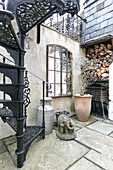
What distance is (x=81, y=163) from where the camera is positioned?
1261 mm

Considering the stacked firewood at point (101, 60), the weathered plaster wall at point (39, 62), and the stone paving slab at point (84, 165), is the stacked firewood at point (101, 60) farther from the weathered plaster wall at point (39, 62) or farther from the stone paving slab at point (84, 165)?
the stone paving slab at point (84, 165)

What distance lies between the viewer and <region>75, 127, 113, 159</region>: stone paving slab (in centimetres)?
152

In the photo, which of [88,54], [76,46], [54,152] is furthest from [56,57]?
[54,152]

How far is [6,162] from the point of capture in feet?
4.22

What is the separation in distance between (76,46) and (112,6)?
184 centimetres

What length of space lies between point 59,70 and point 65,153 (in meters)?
2.03

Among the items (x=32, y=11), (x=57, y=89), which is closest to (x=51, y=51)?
(x=57, y=89)

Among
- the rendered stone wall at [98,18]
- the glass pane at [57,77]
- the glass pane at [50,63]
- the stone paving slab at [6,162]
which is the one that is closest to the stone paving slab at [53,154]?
the stone paving slab at [6,162]

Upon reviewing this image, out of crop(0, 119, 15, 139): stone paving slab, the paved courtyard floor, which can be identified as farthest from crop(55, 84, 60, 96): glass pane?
crop(0, 119, 15, 139): stone paving slab

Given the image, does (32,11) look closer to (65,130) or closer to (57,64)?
(57,64)

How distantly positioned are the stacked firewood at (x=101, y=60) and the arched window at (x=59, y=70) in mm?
774

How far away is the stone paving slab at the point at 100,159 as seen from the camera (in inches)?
48.4

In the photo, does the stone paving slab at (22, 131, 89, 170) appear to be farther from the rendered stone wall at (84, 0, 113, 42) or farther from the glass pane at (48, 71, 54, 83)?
the rendered stone wall at (84, 0, 113, 42)

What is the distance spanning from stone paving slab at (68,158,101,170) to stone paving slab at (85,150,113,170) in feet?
0.24
